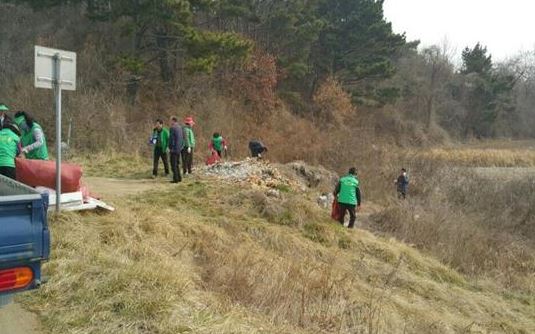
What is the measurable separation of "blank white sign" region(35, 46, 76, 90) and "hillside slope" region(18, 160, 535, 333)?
1.89 metres

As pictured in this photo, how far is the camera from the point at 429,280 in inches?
485

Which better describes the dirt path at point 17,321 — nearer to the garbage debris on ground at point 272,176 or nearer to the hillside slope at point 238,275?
the hillside slope at point 238,275

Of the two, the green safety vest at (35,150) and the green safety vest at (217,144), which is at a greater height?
the green safety vest at (35,150)

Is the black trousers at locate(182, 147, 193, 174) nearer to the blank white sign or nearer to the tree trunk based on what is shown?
the blank white sign

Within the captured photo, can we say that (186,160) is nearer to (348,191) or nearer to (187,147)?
(187,147)

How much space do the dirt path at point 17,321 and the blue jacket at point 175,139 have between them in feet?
32.9

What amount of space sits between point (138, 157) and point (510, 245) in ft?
44.0

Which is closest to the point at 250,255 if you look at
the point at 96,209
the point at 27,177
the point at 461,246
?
the point at 96,209

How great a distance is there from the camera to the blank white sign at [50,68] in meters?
7.36

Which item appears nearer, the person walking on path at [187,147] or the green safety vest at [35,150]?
the green safety vest at [35,150]

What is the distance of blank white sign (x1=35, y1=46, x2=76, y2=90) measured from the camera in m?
7.36

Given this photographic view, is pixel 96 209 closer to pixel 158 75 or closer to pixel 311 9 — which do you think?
pixel 158 75

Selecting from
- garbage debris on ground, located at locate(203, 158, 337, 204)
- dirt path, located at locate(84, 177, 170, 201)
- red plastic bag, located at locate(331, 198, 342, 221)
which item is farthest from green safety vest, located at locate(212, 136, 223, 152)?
red plastic bag, located at locate(331, 198, 342, 221)

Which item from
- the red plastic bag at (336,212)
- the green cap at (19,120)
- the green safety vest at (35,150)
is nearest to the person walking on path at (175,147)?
the red plastic bag at (336,212)
